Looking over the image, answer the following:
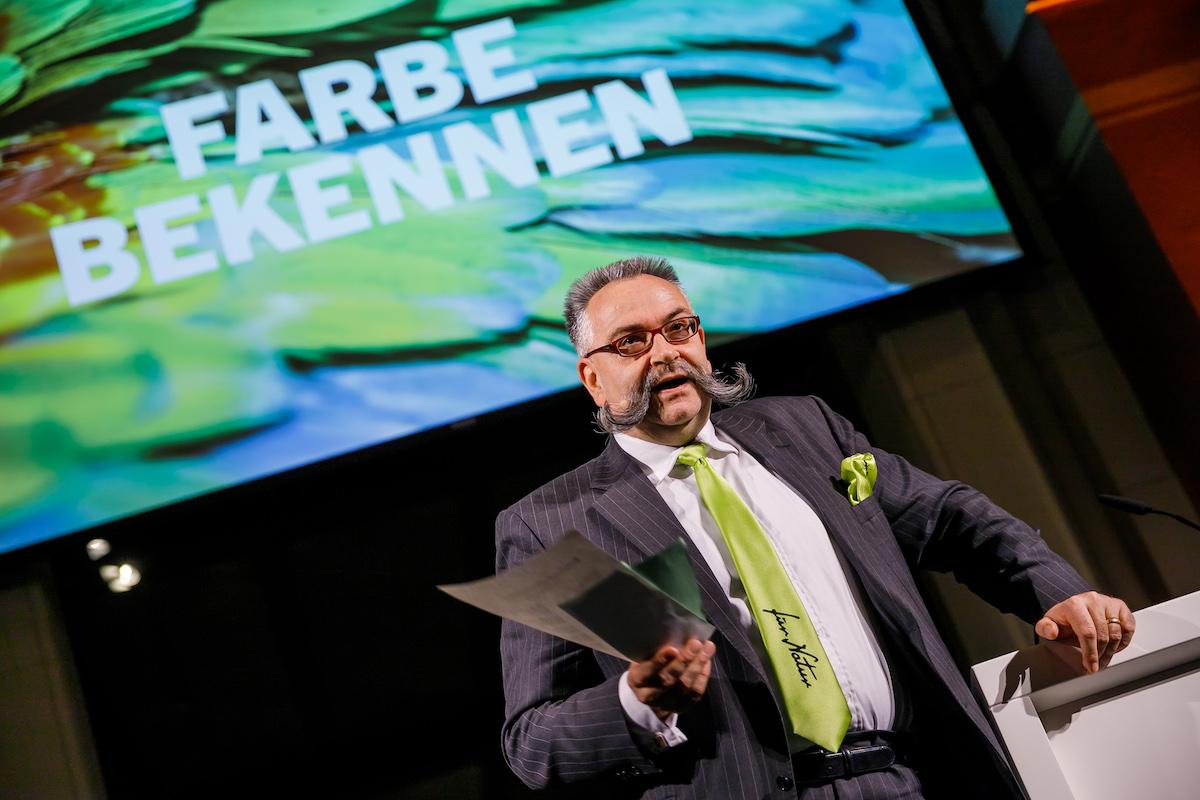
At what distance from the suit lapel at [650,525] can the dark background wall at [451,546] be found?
3.46ft

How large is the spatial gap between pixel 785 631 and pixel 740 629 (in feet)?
0.21

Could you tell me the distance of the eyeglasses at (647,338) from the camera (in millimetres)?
1664

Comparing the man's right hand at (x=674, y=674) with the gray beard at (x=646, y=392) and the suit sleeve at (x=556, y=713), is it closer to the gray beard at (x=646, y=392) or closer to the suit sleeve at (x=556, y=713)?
the suit sleeve at (x=556, y=713)

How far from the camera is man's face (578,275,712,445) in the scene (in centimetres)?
161

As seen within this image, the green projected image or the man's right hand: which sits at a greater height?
the green projected image

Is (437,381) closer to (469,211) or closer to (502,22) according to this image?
(469,211)

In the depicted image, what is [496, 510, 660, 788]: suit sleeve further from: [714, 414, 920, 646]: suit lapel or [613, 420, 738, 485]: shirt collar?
[714, 414, 920, 646]: suit lapel

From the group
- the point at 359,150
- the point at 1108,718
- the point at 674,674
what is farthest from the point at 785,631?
the point at 359,150

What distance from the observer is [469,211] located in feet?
9.25

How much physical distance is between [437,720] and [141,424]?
1166 millimetres

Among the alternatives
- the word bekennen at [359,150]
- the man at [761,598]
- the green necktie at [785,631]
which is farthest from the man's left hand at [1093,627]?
the word bekennen at [359,150]

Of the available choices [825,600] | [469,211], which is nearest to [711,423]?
[825,600]

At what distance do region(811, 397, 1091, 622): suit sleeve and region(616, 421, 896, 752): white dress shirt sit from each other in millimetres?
191
